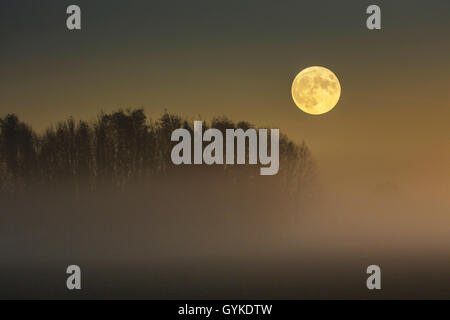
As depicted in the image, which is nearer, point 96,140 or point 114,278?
point 114,278

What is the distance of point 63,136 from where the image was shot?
56.7m

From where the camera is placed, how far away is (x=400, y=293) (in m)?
39.7

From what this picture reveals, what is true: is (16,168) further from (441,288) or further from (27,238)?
(441,288)

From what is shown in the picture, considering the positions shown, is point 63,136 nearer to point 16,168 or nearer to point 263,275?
point 16,168

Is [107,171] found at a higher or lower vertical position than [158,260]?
higher

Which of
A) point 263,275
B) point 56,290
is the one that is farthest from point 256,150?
point 56,290

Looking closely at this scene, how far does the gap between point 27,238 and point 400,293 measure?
24.5 meters

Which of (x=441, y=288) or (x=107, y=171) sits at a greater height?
(x=107, y=171)

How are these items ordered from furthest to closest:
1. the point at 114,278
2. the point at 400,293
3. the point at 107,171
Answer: the point at 107,171
the point at 114,278
the point at 400,293
